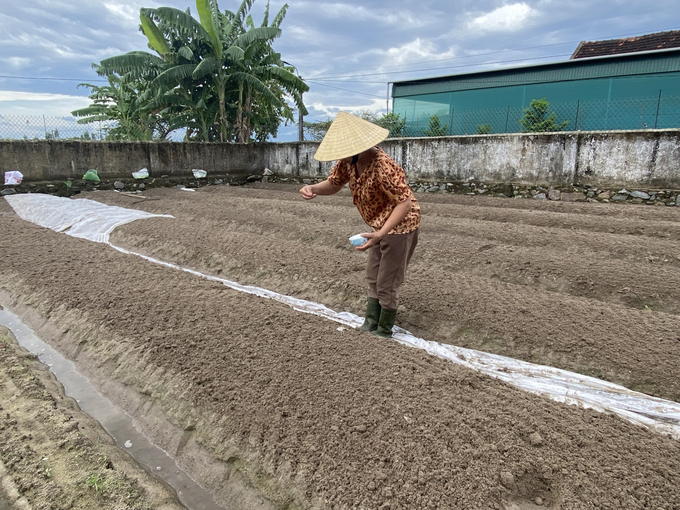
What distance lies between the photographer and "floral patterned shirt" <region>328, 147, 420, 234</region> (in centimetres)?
269

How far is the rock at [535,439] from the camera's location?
1.88 metres

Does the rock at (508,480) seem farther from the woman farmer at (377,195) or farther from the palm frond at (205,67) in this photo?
the palm frond at (205,67)

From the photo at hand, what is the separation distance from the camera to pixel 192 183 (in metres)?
12.4

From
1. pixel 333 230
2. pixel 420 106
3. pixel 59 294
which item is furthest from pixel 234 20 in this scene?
pixel 59 294

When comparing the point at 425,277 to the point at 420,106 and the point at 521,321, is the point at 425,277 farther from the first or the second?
the point at 420,106

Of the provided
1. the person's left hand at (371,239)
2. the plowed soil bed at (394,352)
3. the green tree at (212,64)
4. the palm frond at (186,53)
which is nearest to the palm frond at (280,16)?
the green tree at (212,64)

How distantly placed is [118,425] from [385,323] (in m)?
1.87

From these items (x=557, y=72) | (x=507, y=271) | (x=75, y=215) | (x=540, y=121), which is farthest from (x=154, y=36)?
(x=557, y=72)

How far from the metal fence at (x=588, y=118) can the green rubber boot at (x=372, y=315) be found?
9.48 metres

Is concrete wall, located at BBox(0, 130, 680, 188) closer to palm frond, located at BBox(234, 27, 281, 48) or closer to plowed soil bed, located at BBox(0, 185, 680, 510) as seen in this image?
plowed soil bed, located at BBox(0, 185, 680, 510)

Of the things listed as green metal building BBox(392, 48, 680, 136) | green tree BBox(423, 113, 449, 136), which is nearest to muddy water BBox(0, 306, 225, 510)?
green metal building BBox(392, 48, 680, 136)

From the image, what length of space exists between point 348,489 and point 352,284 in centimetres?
256

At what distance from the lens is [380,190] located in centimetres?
273

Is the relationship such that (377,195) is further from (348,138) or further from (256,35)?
(256,35)
